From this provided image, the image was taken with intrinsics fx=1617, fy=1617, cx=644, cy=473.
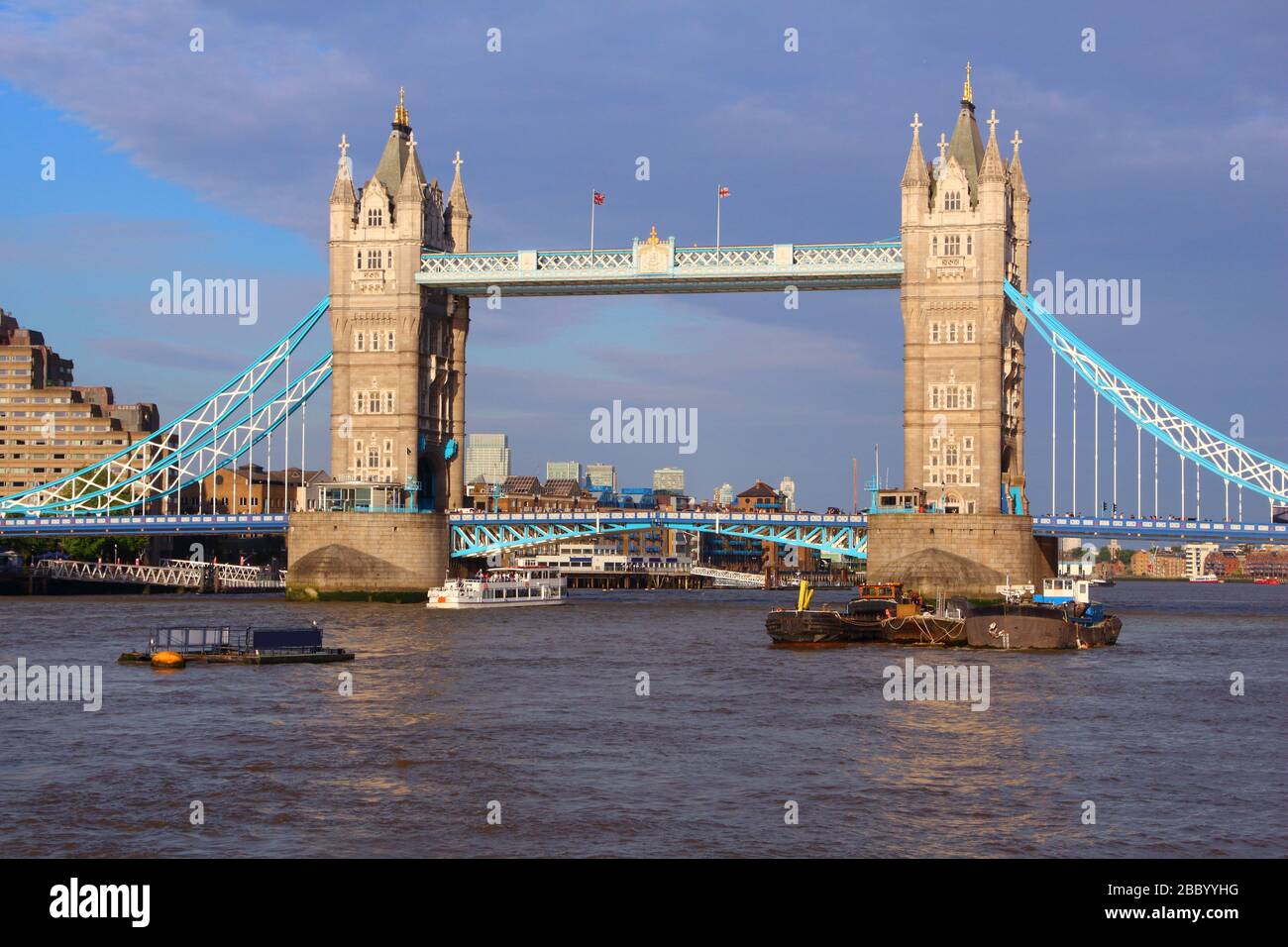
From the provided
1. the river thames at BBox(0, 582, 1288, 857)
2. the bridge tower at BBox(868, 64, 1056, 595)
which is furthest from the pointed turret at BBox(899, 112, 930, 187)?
the river thames at BBox(0, 582, 1288, 857)

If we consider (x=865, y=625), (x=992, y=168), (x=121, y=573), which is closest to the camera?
(x=865, y=625)

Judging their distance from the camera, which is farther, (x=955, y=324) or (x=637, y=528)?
(x=637, y=528)

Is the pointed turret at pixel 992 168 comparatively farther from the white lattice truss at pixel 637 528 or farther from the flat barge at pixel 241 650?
the flat barge at pixel 241 650

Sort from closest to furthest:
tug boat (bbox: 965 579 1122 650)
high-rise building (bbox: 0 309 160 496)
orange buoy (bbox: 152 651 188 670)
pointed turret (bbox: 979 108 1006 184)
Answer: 1. orange buoy (bbox: 152 651 188 670)
2. tug boat (bbox: 965 579 1122 650)
3. pointed turret (bbox: 979 108 1006 184)
4. high-rise building (bbox: 0 309 160 496)

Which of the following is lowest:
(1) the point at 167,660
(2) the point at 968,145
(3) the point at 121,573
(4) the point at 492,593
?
(1) the point at 167,660

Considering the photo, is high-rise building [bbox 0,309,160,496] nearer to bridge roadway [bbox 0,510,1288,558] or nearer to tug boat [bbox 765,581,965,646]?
bridge roadway [bbox 0,510,1288,558]

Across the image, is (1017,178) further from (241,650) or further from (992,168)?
(241,650)

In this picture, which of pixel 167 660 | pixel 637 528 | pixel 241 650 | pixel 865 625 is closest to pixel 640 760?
pixel 167 660
